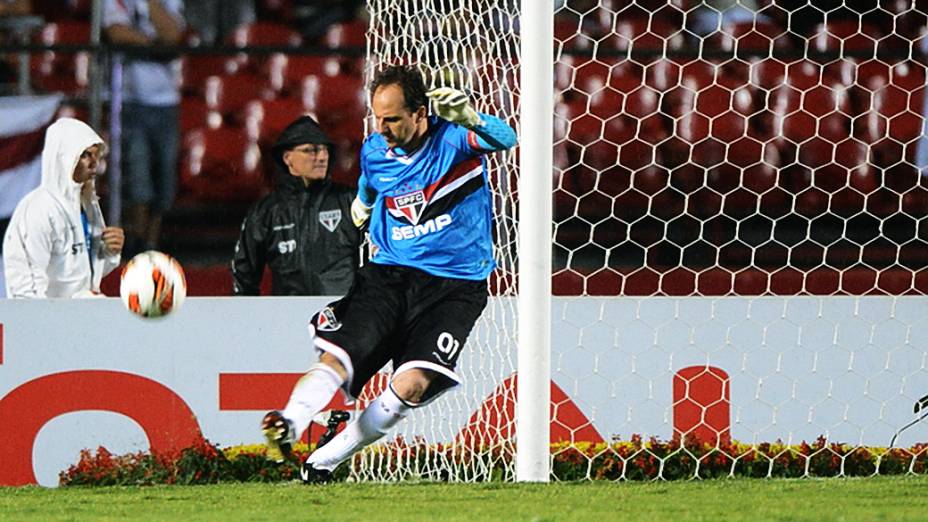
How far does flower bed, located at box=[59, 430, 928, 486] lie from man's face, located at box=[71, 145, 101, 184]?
1395mm

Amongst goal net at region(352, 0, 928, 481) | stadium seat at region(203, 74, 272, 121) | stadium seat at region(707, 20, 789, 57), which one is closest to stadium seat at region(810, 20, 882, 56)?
goal net at region(352, 0, 928, 481)

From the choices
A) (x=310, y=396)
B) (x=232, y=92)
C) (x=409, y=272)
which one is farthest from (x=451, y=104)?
(x=232, y=92)

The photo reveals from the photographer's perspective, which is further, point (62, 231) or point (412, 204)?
point (62, 231)

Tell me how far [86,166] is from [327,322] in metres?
2.49

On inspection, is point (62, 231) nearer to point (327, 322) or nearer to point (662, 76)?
point (327, 322)

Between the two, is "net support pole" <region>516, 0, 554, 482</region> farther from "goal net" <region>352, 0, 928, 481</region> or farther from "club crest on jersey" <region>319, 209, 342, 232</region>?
"club crest on jersey" <region>319, 209, 342, 232</region>

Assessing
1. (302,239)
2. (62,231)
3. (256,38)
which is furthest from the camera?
(256,38)

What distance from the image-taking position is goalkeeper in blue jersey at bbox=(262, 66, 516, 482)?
5863mm

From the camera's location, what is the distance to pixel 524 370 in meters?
6.16

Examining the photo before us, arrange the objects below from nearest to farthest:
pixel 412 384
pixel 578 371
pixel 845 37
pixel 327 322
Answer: pixel 412 384, pixel 327 322, pixel 578 371, pixel 845 37

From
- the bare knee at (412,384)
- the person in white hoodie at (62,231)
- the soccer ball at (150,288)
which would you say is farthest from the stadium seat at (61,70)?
the bare knee at (412,384)

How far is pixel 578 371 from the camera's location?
24.9 ft

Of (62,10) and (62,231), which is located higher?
(62,10)

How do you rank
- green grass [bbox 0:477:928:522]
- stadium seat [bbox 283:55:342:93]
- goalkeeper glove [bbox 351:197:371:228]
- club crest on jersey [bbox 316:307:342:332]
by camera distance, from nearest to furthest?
green grass [bbox 0:477:928:522]
club crest on jersey [bbox 316:307:342:332]
goalkeeper glove [bbox 351:197:371:228]
stadium seat [bbox 283:55:342:93]
